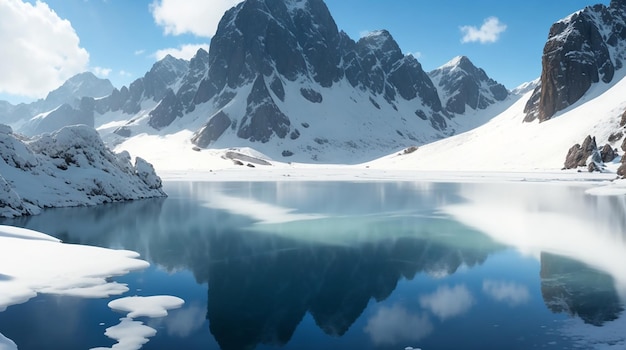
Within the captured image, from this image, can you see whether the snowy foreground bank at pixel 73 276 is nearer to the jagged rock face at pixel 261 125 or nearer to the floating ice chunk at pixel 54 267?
the floating ice chunk at pixel 54 267

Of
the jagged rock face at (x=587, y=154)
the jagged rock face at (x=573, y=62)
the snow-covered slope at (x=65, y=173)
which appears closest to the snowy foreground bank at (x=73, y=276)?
the snow-covered slope at (x=65, y=173)

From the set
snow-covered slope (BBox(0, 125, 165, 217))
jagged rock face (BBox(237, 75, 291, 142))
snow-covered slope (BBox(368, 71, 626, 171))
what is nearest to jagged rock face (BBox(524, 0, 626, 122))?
snow-covered slope (BBox(368, 71, 626, 171))

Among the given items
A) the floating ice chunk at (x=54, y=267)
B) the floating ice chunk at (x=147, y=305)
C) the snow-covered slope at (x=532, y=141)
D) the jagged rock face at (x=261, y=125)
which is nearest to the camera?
the floating ice chunk at (x=147, y=305)

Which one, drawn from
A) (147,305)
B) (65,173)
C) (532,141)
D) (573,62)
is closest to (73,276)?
(147,305)

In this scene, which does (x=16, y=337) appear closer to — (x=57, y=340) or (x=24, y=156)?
(x=57, y=340)

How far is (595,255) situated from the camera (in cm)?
1688

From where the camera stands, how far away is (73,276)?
44.9 ft

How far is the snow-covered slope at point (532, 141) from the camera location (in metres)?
89.3

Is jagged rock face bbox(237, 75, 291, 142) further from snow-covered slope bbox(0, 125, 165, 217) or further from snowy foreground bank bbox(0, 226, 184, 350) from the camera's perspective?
snowy foreground bank bbox(0, 226, 184, 350)

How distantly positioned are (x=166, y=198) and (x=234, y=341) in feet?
116

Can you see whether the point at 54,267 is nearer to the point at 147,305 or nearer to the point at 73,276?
the point at 73,276

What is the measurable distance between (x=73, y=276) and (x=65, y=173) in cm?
2525

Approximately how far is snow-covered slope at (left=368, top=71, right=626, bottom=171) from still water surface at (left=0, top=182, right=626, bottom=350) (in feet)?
227

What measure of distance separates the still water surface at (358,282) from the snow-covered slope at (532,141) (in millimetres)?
69286
